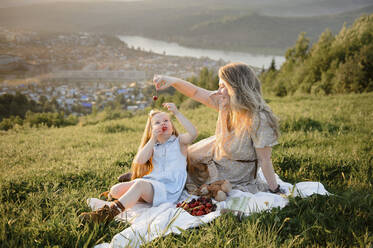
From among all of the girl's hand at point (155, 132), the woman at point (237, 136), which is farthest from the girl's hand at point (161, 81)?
the girl's hand at point (155, 132)

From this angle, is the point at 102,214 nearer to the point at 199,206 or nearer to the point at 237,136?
the point at 199,206

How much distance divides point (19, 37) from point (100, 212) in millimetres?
22295

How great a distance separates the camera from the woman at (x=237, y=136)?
2709 millimetres

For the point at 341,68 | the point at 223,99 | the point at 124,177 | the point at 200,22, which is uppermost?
the point at 200,22

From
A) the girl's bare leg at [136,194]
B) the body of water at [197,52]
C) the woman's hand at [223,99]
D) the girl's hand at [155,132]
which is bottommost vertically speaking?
the girl's bare leg at [136,194]

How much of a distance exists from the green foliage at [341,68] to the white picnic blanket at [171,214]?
36.7 ft

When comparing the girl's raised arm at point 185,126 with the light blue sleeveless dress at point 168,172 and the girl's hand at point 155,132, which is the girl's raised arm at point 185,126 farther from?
the girl's hand at point 155,132

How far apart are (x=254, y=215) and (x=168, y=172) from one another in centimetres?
112

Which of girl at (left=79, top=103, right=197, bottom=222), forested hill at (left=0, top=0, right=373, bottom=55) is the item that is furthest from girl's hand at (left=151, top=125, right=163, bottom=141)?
forested hill at (left=0, top=0, right=373, bottom=55)

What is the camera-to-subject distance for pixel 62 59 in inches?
920

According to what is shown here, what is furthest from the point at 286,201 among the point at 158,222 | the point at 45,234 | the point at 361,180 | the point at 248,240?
the point at 45,234

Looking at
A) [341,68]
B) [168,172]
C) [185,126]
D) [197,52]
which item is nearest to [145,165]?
[168,172]

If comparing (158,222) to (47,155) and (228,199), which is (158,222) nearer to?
(228,199)

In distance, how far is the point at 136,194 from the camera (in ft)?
8.34
